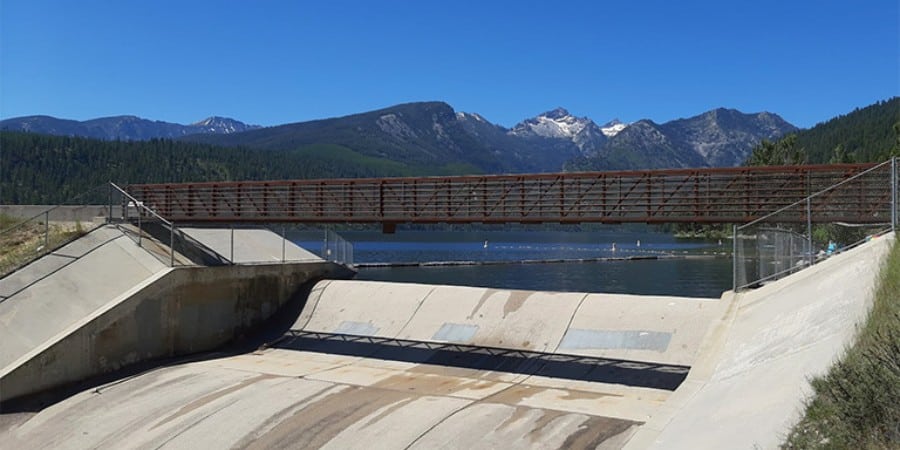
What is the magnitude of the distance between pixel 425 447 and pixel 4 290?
1550 centimetres

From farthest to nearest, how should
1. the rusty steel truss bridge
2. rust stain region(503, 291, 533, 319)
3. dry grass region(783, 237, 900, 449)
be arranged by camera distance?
rust stain region(503, 291, 533, 319)
the rusty steel truss bridge
dry grass region(783, 237, 900, 449)

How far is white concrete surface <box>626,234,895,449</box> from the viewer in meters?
8.59

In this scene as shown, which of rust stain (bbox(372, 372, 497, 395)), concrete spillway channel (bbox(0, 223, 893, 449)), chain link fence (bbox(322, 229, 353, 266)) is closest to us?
concrete spillway channel (bbox(0, 223, 893, 449))

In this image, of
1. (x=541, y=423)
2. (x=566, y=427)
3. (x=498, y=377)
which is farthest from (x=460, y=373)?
(x=566, y=427)

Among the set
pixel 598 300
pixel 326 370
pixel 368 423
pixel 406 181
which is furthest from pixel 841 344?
pixel 406 181

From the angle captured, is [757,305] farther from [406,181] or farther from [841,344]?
[406,181]

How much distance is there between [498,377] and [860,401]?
460 inches

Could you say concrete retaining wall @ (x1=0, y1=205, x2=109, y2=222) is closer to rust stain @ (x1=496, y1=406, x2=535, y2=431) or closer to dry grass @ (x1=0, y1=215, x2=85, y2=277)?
dry grass @ (x1=0, y1=215, x2=85, y2=277)

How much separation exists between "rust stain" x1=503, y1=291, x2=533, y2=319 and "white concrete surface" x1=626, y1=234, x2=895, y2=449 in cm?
748

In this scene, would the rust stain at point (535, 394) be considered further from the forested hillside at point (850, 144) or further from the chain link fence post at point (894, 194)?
the forested hillside at point (850, 144)

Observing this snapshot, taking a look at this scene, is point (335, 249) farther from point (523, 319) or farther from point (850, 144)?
point (850, 144)

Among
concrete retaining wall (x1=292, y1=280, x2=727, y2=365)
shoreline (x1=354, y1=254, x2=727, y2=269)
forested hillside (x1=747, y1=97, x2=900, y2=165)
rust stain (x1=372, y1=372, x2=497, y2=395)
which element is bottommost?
shoreline (x1=354, y1=254, x2=727, y2=269)

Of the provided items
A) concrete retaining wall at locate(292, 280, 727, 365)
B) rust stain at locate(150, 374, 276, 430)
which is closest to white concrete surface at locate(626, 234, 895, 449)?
concrete retaining wall at locate(292, 280, 727, 365)

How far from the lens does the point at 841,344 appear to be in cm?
923
